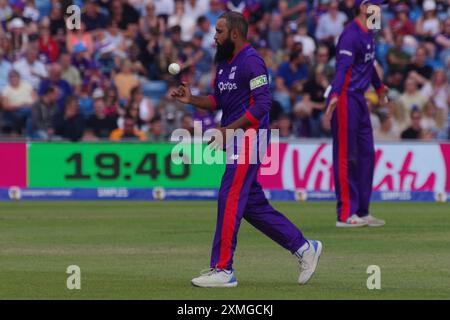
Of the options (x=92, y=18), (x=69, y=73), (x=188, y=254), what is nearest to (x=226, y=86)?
(x=188, y=254)

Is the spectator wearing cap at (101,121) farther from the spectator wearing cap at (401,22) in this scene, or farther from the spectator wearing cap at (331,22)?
the spectator wearing cap at (401,22)

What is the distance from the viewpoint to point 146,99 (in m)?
23.9

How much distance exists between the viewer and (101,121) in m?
23.2

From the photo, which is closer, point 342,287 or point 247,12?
point 342,287

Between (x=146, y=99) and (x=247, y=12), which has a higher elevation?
(x=247, y=12)

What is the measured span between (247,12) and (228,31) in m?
15.9

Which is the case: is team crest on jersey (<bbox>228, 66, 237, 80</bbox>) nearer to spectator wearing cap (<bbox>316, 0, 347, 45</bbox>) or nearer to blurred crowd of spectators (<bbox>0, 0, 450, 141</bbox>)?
blurred crowd of spectators (<bbox>0, 0, 450, 141</bbox>)

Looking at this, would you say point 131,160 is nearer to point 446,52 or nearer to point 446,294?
point 446,52

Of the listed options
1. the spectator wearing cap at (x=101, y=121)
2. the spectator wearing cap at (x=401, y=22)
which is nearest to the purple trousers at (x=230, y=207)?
the spectator wearing cap at (x=101, y=121)

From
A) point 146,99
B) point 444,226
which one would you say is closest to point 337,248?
point 444,226

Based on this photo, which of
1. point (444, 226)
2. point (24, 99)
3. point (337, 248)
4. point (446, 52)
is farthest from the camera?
point (446, 52)

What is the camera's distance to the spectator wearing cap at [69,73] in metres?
24.4

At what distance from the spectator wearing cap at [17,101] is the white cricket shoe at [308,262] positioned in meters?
13.3


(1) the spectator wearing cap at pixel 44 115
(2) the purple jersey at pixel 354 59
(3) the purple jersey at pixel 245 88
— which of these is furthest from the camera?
(1) the spectator wearing cap at pixel 44 115
